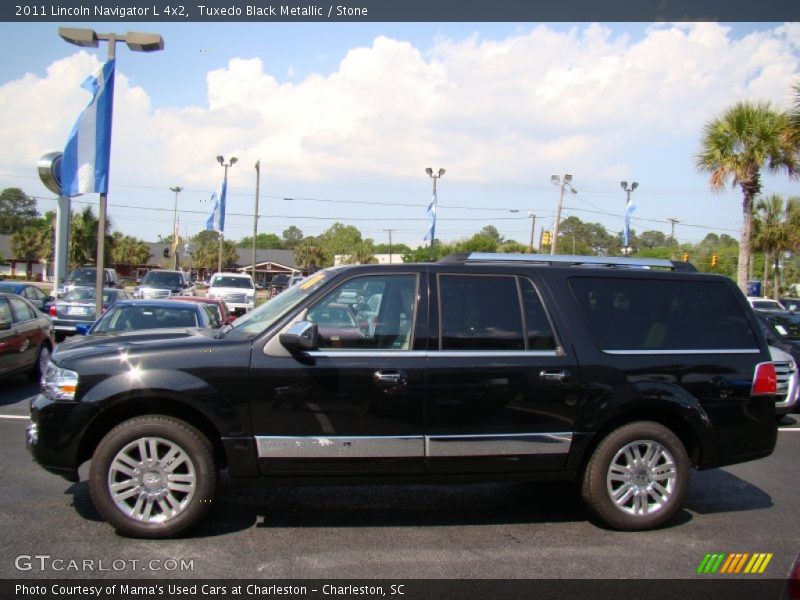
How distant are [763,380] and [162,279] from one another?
90.8ft

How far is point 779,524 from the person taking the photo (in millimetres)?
5371

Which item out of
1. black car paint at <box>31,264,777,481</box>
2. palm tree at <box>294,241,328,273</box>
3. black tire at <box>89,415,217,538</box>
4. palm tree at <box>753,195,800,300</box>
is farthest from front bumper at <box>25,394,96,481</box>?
palm tree at <box>294,241,328,273</box>

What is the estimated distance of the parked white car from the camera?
85.1 ft

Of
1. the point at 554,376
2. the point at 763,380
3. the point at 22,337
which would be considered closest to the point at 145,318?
the point at 22,337

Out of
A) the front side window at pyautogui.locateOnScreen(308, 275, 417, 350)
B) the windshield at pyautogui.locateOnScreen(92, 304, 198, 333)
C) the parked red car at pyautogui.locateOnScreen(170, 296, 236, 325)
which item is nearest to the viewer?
the front side window at pyautogui.locateOnScreen(308, 275, 417, 350)

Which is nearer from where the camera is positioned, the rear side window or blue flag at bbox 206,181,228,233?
the rear side window

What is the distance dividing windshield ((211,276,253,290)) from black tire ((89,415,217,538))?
2326cm

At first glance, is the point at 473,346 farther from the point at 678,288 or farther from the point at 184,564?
the point at 184,564

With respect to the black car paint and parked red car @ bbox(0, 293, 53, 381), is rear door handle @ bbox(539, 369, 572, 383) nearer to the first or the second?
the black car paint

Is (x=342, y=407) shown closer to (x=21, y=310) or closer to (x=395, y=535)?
(x=395, y=535)
